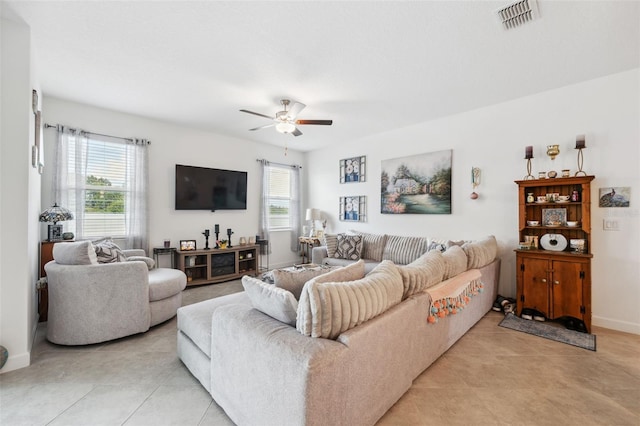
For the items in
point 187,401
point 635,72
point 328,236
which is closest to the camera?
point 187,401

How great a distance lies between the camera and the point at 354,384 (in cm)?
133

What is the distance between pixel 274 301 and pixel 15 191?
2.30 meters

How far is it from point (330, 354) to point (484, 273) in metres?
2.63

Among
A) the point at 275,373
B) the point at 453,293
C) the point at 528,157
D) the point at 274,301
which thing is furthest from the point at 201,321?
the point at 528,157

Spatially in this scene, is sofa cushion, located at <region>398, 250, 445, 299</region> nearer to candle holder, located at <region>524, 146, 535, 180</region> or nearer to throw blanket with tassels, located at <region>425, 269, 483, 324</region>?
throw blanket with tassels, located at <region>425, 269, 483, 324</region>

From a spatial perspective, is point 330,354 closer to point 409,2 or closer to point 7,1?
point 409,2

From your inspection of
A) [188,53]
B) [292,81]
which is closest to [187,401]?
[188,53]

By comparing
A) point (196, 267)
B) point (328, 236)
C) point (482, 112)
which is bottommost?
point (196, 267)

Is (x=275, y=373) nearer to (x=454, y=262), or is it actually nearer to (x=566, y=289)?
(x=454, y=262)

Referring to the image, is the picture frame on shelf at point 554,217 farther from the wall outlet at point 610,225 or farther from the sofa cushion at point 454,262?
the sofa cushion at point 454,262

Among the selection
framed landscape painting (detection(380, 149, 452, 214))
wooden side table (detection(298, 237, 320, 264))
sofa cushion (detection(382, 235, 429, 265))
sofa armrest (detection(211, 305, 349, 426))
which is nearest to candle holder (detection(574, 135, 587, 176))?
framed landscape painting (detection(380, 149, 452, 214))

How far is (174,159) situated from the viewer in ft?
14.9

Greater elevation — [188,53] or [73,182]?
[188,53]

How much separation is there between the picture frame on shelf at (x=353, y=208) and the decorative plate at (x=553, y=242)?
2.76m
